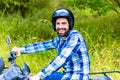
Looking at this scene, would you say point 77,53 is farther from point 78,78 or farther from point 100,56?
point 100,56

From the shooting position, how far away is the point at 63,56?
147 inches

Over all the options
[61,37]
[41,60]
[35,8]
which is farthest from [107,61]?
[35,8]

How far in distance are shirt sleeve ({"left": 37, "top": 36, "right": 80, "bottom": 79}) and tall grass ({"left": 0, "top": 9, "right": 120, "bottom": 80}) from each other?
316cm

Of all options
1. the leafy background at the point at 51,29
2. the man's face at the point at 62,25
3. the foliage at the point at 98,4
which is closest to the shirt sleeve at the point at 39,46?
the man's face at the point at 62,25

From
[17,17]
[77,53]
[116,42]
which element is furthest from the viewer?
[17,17]

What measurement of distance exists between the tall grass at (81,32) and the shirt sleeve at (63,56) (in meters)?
3.16

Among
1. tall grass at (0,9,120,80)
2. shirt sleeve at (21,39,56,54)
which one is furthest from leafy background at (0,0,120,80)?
shirt sleeve at (21,39,56,54)

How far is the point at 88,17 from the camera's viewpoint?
500 inches

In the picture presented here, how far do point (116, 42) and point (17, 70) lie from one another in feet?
18.9

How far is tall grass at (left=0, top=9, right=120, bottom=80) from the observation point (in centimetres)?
749

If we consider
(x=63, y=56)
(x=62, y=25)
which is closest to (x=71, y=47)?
(x=63, y=56)

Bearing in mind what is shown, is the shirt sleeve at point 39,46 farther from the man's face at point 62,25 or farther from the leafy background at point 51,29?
the leafy background at point 51,29

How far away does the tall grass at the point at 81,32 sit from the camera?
7487 millimetres

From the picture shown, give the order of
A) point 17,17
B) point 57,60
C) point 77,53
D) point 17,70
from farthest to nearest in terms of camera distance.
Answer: point 17,17, point 77,53, point 57,60, point 17,70
